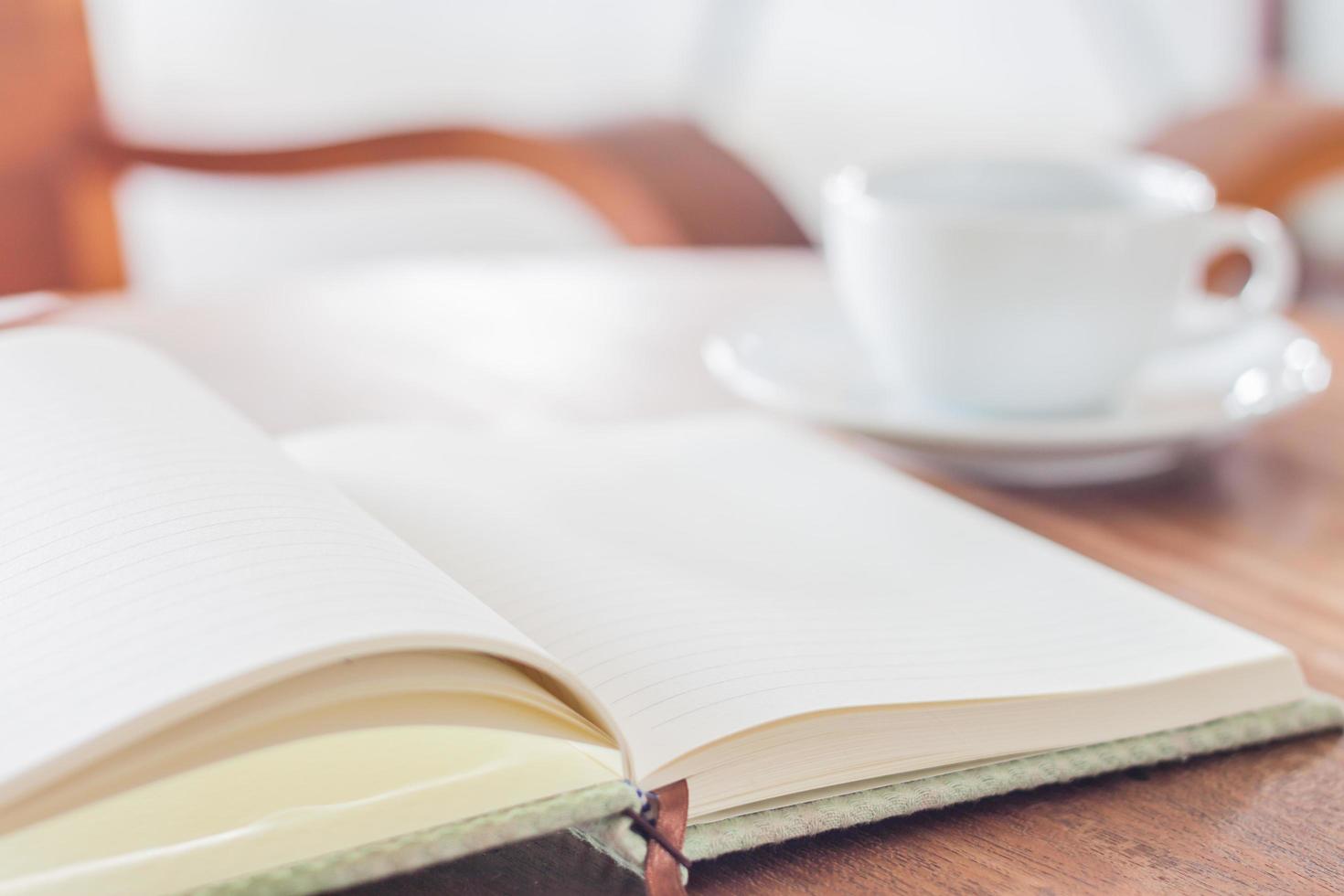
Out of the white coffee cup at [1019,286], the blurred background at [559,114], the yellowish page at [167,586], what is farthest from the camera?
the blurred background at [559,114]

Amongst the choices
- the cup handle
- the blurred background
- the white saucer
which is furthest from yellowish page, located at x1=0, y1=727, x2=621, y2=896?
the blurred background

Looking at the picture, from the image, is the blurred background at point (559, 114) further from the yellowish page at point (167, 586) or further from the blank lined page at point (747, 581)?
the yellowish page at point (167, 586)

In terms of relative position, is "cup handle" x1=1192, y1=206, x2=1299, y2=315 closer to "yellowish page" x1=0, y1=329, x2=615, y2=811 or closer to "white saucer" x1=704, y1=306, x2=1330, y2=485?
"white saucer" x1=704, y1=306, x2=1330, y2=485

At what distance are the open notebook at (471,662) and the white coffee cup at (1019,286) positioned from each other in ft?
0.43

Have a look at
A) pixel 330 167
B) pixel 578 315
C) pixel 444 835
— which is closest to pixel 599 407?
pixel 578 315

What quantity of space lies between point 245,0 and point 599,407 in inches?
60.9

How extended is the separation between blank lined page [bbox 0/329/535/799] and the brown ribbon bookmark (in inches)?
1.8

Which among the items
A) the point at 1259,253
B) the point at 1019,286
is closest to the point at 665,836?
the point at 1019,286

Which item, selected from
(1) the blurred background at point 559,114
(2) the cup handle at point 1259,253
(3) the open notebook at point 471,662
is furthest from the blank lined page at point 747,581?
(1) the blurred background at point 559,114

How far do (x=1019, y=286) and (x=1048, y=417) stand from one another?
6cm

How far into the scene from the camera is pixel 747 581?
1.26 feet

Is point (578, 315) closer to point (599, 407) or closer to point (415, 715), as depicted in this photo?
point (599, 407)

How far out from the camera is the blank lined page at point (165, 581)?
→ 0.80ft

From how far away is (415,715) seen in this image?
274 millimetres
